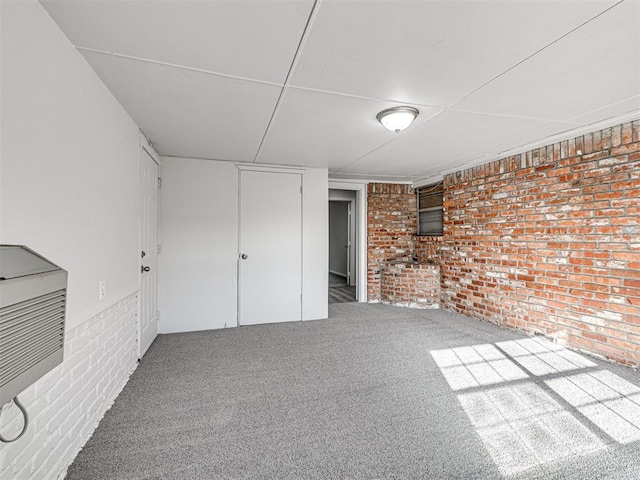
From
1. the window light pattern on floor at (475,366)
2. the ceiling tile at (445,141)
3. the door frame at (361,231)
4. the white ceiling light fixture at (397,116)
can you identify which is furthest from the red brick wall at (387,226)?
the white ceiling light fixture at (397,116)

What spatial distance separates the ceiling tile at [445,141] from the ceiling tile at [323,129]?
0.67 feet

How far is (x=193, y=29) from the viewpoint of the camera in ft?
4.98

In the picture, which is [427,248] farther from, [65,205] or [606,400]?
[65,205]

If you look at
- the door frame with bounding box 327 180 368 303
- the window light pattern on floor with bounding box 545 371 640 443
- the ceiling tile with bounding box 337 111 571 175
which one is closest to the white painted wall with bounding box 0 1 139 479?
the ceiling tile with bounding box 337 111 571 175

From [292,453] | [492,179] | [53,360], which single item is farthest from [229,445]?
[492,179]

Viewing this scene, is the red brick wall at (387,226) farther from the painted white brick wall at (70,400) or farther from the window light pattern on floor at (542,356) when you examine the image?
the painted white brick wall at (70,400)

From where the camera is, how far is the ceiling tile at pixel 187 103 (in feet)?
6.29

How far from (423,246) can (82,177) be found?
505 cm

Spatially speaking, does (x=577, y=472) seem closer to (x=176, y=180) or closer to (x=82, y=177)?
(x=82, y=177)

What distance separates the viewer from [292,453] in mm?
1700

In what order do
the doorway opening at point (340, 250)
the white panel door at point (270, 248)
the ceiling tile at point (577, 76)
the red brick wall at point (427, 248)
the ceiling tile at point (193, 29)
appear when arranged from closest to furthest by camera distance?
the ceiling tile at point (193, 29), the ceiling tile at point (577, 76), the white panel door at point (270, 248), the red brick wall at point (427, 248), the doorway opening at point (340, 250)

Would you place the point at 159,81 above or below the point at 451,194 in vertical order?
above

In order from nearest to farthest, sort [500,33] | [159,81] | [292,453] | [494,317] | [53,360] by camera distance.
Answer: [53,360] < [500,33] < [292,453] < [159,81] < [494,317]

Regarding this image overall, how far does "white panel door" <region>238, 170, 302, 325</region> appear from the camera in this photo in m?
4.19
